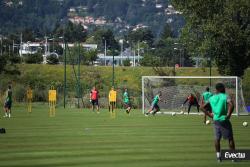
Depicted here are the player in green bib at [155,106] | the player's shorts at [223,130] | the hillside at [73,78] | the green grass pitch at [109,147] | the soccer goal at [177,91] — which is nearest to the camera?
the player's shorts at [223,130]

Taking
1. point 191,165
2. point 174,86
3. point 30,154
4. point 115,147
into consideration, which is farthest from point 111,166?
point 174,86

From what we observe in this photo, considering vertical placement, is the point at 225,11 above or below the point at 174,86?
above

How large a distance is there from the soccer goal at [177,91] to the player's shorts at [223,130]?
122 feet

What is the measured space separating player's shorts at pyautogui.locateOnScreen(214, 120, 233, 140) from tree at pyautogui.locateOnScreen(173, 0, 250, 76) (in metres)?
62.1

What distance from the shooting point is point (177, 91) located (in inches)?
2485

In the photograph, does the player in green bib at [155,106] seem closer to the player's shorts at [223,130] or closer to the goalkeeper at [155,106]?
the goalkeeper at [155,106]

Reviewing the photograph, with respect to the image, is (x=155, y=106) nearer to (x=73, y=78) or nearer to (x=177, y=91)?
(x=177, y=91)

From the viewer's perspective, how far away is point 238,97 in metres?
57.8

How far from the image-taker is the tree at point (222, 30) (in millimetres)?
81438

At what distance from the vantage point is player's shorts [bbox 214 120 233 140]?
62.9ft

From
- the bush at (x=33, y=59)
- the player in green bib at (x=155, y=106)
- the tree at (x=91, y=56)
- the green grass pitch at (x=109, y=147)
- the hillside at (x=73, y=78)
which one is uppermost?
the tree at (x=91, y=56)

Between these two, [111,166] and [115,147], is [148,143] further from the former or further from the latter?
[111,166]

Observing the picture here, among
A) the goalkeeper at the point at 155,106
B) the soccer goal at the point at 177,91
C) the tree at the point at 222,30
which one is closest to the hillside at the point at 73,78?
the tree at the point at 222,30

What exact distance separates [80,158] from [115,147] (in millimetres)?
3667
